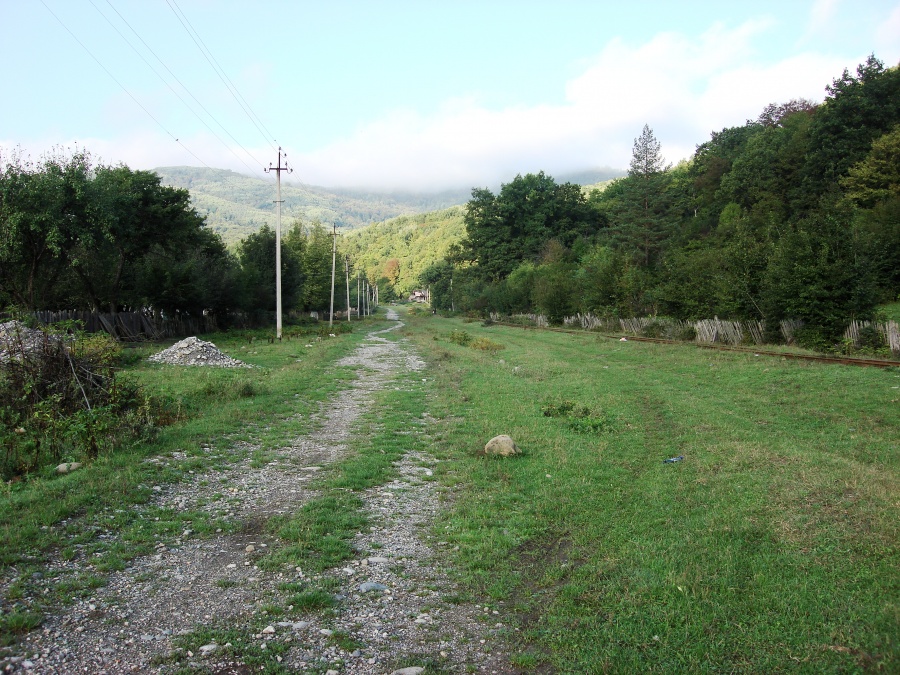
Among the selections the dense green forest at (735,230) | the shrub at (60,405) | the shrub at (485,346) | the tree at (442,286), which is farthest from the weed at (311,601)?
the tree at (442,286)

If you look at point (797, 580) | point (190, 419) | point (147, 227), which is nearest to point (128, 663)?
point (797, 580)

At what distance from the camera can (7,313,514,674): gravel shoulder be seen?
3.56 meters

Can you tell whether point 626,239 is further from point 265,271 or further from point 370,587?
point 370,587

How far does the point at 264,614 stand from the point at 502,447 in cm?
532

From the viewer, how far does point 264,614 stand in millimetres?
4133

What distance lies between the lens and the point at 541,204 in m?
87.2

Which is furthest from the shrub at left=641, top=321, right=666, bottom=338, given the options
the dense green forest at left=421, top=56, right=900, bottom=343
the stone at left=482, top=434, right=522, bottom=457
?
the stone at left=482, top=434, right=522, bottom=457

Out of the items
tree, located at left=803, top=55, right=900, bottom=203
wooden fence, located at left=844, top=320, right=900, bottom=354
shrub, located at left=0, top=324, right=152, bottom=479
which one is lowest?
shrub, located at left=0, top=324, right=152, bottom=479

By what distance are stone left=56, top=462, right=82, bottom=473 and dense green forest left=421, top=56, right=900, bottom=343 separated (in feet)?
73.1

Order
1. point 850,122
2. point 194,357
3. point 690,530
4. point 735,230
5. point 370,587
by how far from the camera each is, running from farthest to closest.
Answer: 1. point 850,122
2. point 735,230
3. point 194,357
4. point 690,530
5. point 370,587

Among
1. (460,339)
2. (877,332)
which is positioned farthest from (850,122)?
(460,339)

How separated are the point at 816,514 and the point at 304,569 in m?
5.51

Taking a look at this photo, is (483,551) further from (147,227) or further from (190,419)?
(147,227)

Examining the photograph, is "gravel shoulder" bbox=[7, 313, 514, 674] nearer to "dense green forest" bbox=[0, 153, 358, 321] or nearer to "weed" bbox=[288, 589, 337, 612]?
"weed" bbox=[288, 589, 337, 612]
